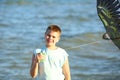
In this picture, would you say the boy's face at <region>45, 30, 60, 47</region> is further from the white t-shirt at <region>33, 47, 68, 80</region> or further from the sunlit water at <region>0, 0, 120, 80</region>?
the sunlit water at <region>0, 0, 120, 80</region>

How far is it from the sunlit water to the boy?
4.01 m

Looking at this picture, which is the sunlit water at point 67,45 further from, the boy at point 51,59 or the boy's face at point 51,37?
the boy's face at point 51,37

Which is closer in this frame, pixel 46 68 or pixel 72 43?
pixel 46 68

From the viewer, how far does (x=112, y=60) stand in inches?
480

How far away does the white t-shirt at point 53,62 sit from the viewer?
5852mm

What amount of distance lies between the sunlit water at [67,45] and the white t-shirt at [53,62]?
4009mm

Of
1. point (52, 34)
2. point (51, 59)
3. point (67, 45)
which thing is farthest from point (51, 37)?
point (67, 45)

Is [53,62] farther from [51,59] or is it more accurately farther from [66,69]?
[66,69]

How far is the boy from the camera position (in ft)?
19.1

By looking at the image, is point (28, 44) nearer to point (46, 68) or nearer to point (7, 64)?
point (7, 64)

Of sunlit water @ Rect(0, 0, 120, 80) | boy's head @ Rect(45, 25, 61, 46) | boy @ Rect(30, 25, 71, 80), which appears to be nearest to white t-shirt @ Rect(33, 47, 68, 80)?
boy @ Rect(30, 25, 71, 80)

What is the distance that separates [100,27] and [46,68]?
515 inches

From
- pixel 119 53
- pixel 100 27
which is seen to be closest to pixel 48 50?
pixel 119 53

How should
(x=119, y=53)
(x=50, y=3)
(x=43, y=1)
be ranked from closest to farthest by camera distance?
(x=119, y=53), (x=50, y=3), (x=43, y=1)
